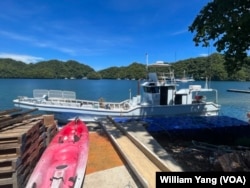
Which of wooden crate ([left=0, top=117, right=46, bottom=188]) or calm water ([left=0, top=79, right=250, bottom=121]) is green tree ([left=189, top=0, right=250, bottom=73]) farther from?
calm water ([left=0, top=79, right=250, bottom=121])

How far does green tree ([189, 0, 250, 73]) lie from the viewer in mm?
8554

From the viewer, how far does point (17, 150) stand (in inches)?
228

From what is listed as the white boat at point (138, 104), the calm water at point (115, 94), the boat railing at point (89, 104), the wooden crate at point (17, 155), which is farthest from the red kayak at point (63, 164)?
the calm water at point (115, 94)

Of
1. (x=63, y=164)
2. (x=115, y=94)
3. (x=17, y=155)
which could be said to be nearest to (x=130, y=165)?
(x=63, y=164)

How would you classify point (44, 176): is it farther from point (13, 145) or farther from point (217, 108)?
point (217, 108)

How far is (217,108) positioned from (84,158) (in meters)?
16.5

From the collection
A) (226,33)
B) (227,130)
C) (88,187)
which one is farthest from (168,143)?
(88,187)

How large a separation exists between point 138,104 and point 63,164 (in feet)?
42.2

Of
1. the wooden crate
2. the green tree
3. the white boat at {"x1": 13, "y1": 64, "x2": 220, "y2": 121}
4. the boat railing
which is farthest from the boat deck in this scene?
the boat railing

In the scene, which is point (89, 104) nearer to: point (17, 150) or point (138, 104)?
point (138, 104)

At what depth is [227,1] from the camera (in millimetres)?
8609

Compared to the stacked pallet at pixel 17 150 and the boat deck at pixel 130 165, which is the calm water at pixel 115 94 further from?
the stacked pallet at pixel 17 150

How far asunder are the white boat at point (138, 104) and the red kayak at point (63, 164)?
9.41 meters

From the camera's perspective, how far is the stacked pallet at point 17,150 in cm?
547
